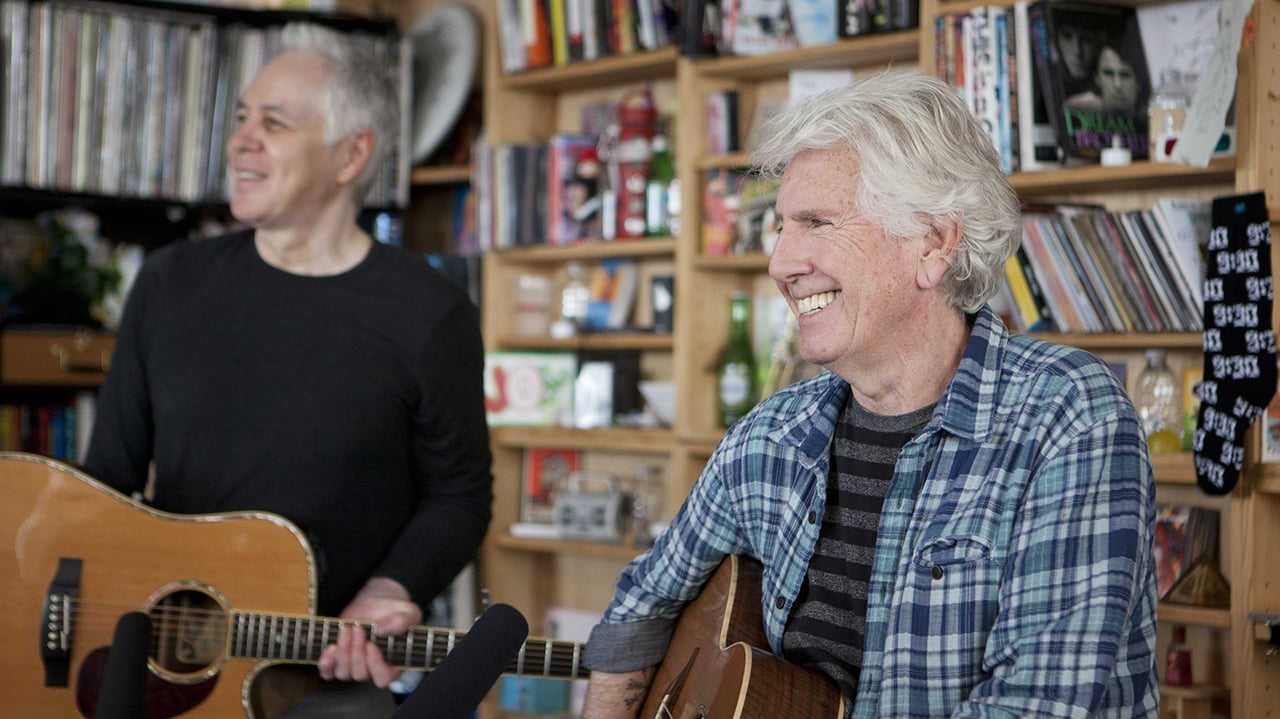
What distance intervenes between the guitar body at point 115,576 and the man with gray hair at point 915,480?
0.57 m

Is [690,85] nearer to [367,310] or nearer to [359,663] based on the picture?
[367,310]

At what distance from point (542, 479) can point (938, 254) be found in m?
2.47

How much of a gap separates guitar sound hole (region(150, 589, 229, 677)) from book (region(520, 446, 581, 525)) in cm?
180

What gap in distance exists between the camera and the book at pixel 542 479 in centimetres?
386

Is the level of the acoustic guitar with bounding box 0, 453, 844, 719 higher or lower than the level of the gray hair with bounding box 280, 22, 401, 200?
lower

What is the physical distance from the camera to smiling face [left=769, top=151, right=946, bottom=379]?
1.51 metres

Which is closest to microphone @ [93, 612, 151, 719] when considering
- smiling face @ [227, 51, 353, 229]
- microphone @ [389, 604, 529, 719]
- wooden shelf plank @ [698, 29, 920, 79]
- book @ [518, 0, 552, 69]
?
microphone @ [389, 604, 529, 719]

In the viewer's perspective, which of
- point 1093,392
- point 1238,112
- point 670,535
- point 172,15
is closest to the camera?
point 1093,392

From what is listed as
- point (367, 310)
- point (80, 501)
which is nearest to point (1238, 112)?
point (367, 310)

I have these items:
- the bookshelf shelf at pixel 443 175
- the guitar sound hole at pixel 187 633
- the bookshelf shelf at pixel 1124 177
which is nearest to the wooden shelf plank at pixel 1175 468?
the bookshelf shelf at pixel 1124 177

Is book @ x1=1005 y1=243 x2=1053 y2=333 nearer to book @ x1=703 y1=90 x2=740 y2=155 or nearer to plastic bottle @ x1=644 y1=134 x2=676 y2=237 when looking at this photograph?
book @ x1=703 y1=90 x2=740 y2=155

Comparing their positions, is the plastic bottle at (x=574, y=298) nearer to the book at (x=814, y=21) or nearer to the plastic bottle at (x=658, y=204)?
the plastic bottle at (x=658, y=204)

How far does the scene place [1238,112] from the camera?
2430 mm

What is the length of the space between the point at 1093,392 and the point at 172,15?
3.07m
